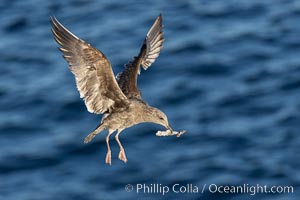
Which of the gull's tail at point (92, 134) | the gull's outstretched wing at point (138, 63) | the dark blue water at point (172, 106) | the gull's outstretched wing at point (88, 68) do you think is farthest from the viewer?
the dark blue water at point (172, 106)

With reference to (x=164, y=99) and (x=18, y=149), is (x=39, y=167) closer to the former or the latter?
(x=18, y=149)

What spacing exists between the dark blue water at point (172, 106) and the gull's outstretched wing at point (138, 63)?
10.6 m

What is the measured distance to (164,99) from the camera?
29.0 m

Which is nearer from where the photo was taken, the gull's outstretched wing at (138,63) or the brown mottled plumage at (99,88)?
the brown mottled plumage at (99,88)

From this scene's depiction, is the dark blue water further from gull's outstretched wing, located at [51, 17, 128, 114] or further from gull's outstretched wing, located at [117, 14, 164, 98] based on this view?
gull's outstretched wing, located at [51, 17, 128, 114]

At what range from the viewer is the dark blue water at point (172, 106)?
91.3 ft

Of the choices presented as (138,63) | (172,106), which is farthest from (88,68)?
(172,106)

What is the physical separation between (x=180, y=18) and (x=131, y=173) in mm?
6707

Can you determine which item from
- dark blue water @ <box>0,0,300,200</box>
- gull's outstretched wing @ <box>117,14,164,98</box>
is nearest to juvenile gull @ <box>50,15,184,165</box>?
gull's outstretched wing @ <box>117,14,164,98</box>

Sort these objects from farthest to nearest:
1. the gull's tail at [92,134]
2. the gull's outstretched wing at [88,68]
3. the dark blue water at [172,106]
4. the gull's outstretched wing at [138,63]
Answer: the dark blue water at [172,106], the gull's outstretched wing at [138,63], the gull's tail at [92,134], the gull's outstretched wing at [88,68]

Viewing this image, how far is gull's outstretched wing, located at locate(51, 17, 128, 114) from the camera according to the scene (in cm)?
1484

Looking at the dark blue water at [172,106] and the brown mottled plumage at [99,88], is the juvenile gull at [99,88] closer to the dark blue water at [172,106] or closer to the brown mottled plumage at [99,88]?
the brown mottled plumage at [99,88]

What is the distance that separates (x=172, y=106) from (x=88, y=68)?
46.8ft

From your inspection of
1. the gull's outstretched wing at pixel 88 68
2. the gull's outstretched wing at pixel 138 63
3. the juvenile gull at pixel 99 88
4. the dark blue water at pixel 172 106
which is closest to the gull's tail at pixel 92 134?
the juvenile gull at pixel 99 88
